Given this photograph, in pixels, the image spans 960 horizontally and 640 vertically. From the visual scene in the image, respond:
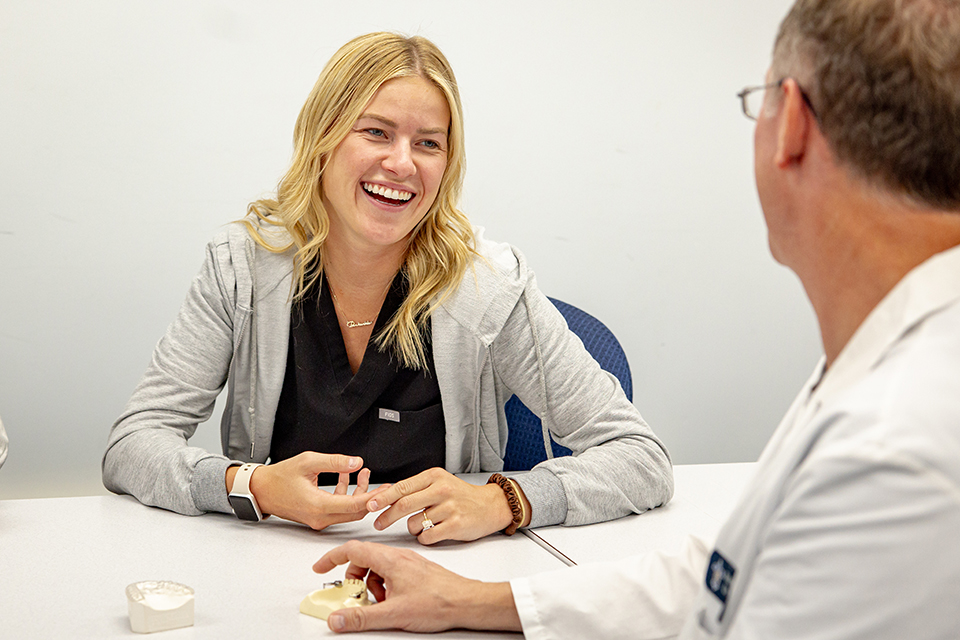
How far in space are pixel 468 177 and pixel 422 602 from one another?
1.80 metres

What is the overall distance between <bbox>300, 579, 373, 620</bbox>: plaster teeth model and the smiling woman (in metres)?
0.57

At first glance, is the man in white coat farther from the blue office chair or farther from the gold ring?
the blue office chair

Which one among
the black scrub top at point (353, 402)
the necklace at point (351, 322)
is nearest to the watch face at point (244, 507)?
the black scrub top at point (353, 402)

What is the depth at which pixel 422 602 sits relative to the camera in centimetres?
98

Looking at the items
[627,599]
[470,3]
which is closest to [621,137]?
[470,3]

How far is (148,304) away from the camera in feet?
7.69

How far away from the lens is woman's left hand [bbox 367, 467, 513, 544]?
1.27 m

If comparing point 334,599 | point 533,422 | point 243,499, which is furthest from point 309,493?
point 533,422

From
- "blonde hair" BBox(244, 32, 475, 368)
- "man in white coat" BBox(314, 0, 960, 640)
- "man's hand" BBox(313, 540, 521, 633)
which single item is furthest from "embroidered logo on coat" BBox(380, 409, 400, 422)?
"man in white coat" BBox(314, 0, 960, 640)

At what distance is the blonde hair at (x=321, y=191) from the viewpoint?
1.62 m

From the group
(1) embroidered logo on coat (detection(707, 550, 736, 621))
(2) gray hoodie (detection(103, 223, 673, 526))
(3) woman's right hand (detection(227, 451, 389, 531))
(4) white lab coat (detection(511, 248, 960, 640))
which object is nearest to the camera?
(4) white lab coat (detection(511, 248, 960, 640))

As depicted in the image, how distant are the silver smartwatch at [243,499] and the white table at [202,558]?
21mm

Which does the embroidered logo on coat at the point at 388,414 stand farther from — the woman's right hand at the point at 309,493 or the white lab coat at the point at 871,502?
the white lab coat at the point at 871,502

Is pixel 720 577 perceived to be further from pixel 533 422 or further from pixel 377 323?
pixel 533 422
